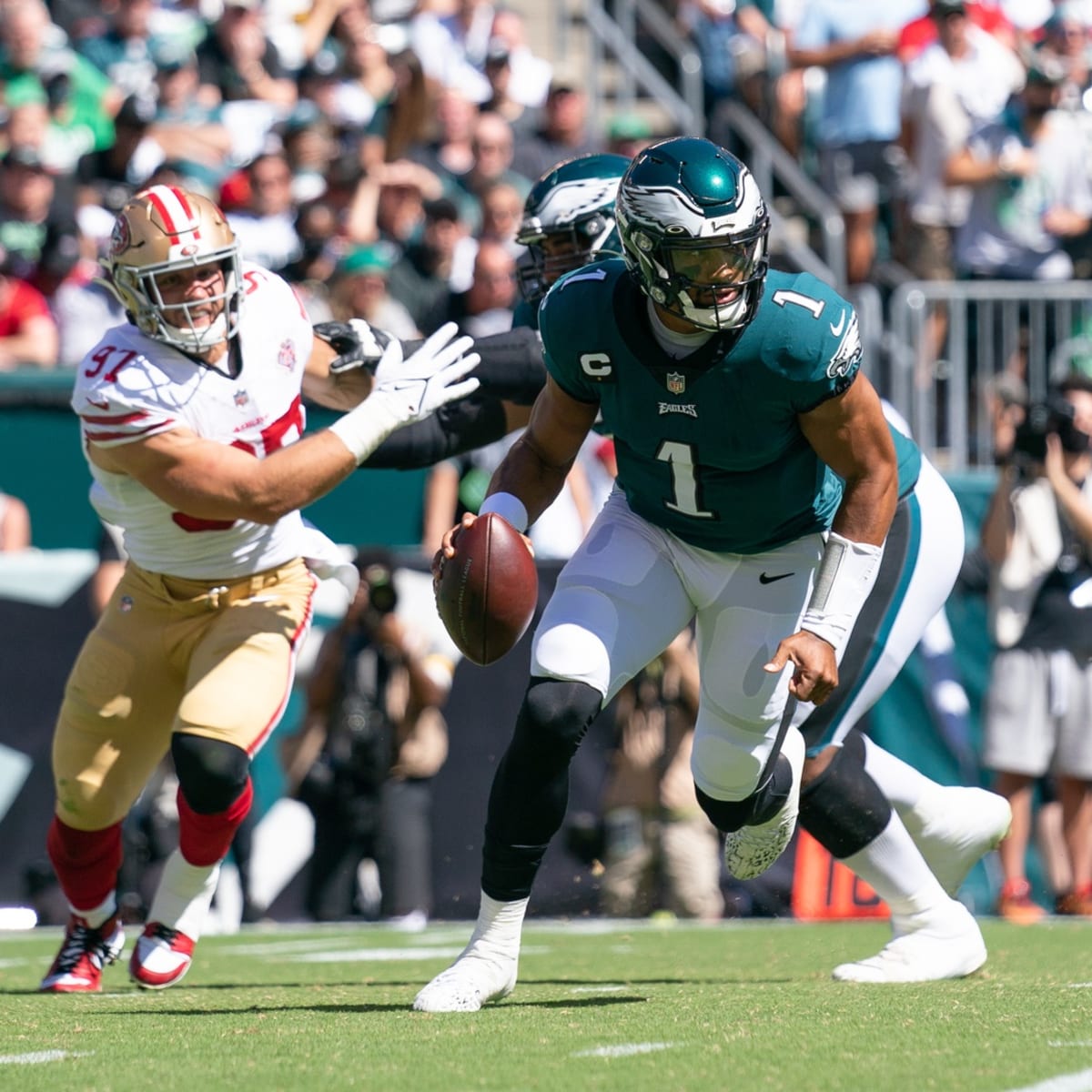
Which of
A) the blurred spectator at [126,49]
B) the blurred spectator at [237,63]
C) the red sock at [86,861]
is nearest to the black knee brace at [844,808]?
the red sock at [86,861]

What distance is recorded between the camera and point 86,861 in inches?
197

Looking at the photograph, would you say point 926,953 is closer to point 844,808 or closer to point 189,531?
point 844,808

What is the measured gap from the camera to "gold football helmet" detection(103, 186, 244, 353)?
4.76 meters

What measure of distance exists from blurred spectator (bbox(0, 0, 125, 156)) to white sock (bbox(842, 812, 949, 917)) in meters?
6.89

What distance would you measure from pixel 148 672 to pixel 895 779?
6.02ft

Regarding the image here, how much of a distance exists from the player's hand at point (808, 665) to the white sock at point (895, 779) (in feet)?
2.75

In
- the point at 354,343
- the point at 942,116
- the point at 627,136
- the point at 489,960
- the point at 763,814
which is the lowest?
the point at 489,960

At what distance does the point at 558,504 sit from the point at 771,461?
A: 3.93 m

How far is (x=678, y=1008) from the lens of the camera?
409 centimetres

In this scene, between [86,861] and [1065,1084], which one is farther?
[86,861]

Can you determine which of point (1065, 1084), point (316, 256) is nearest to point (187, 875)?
point (1065, 1084)

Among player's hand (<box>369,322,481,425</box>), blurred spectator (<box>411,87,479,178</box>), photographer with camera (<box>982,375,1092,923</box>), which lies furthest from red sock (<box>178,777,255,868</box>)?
blurred spectator (<box>411,87,479,178</box>)

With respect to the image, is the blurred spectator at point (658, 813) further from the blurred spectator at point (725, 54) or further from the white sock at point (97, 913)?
the blurred spectator at point (725, 54)

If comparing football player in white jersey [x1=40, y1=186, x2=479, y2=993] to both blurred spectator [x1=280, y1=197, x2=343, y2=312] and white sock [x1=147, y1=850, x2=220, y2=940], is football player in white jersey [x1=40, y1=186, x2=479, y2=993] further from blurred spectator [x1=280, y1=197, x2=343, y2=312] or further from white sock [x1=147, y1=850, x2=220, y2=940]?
blurred spectator [x1=280, y1=197, x2=343, y2=312]
